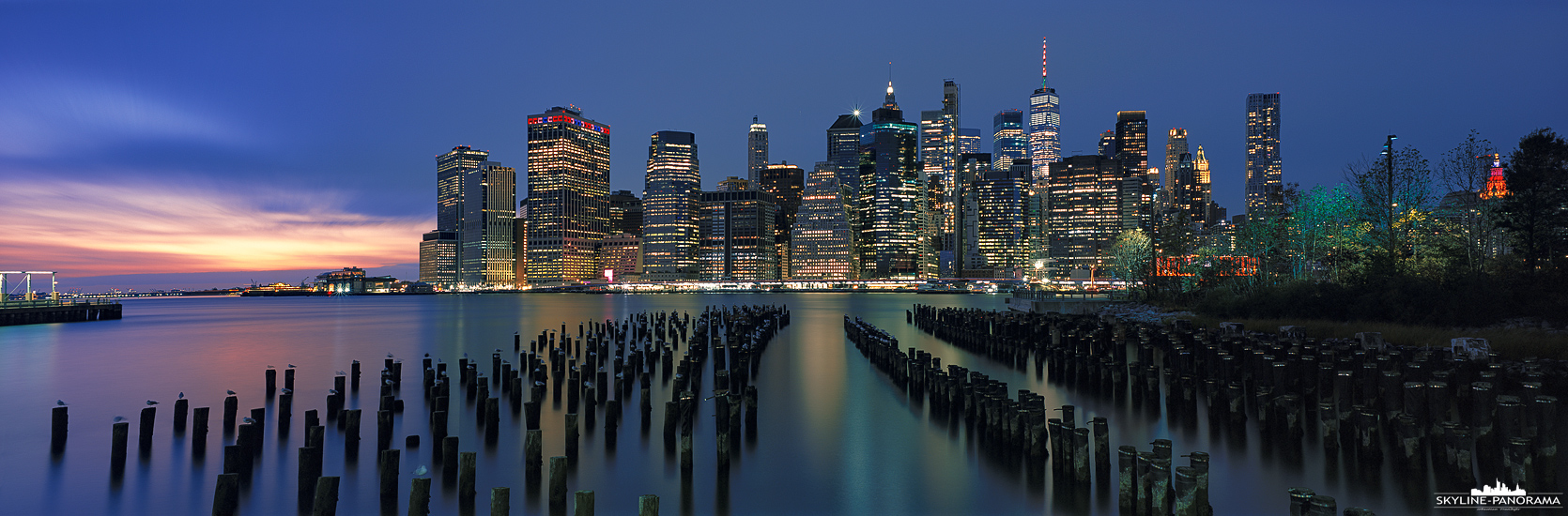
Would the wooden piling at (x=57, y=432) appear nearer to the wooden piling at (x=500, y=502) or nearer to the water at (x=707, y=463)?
the water at (x=707, y=463)

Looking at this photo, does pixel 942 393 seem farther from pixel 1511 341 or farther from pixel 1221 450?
pixel 1511 341

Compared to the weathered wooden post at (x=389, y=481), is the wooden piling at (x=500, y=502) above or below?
above

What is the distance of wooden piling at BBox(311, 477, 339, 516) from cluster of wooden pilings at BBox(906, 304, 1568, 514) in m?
12.6

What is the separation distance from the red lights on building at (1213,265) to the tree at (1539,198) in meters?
18.7

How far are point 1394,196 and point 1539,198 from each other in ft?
26.2

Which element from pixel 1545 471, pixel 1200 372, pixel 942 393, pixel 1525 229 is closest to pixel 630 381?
pixel 942 393

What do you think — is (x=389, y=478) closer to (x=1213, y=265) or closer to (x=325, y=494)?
(x=325, y=494)

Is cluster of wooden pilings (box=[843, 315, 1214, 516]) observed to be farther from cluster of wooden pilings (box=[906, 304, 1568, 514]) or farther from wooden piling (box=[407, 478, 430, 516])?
wooden piling (box=[407, 478, 430, 516])

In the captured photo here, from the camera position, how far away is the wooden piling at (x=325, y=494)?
1096cm

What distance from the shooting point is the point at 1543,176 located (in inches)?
1190

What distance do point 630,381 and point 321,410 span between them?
8.68 m

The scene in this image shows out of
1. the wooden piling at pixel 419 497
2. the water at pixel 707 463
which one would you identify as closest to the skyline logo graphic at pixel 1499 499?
the water at pixel 707 463

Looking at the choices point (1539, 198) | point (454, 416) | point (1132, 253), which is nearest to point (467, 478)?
point (454, 416)

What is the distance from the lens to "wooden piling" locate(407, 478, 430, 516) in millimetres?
10188
